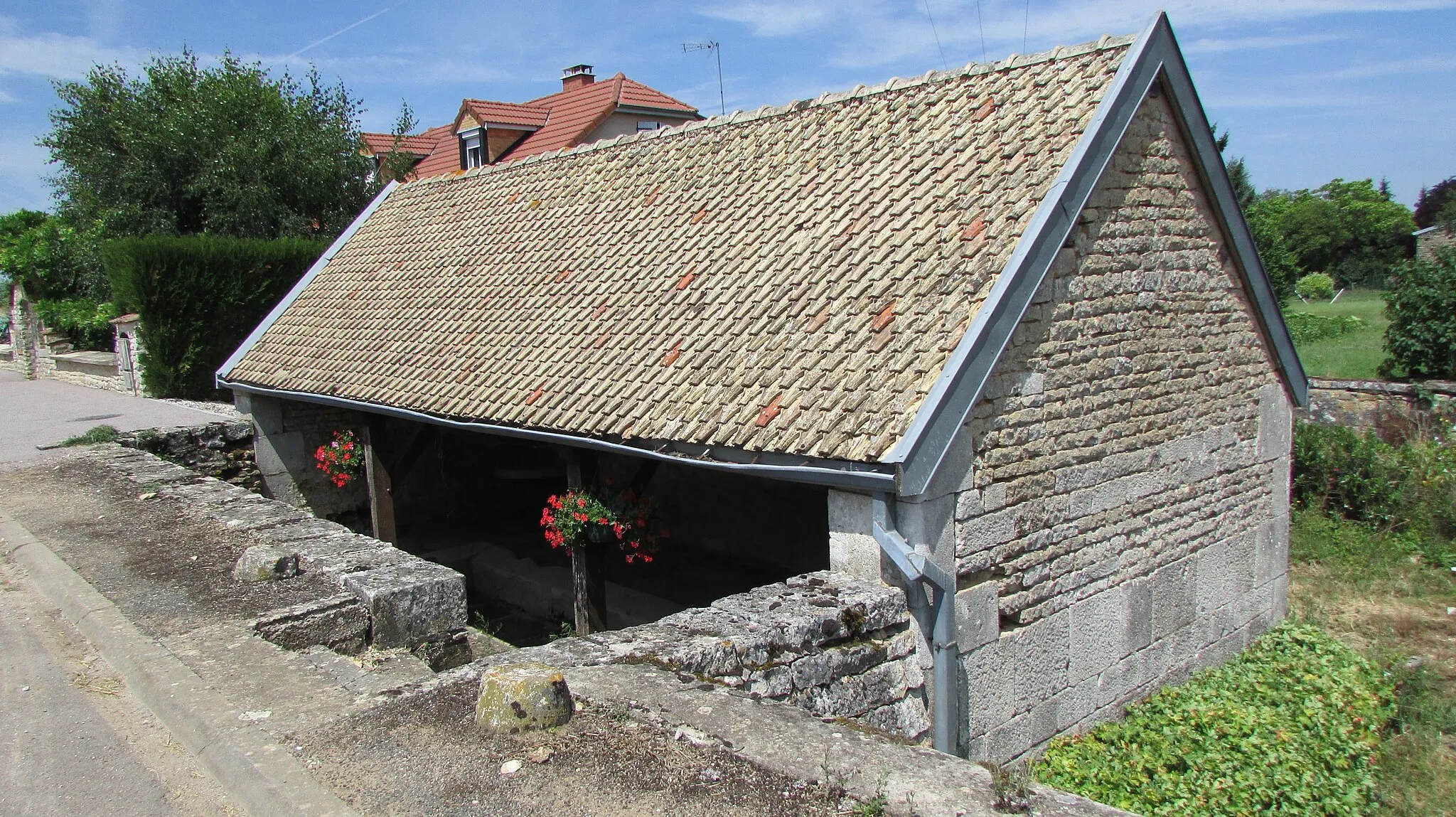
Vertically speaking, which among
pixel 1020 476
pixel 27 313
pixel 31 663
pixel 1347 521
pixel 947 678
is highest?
pixel 27 313

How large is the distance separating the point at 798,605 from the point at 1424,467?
10756 mm

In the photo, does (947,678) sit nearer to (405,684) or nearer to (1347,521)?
(405,684)

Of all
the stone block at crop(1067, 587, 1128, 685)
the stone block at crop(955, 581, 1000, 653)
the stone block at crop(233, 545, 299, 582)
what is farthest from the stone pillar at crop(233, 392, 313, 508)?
the stone block at crop(1067, 587, 1128, 685)

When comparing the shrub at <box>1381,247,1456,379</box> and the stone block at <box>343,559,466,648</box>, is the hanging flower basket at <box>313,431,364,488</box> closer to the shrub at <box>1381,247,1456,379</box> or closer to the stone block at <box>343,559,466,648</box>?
the stone block at <box>343,559,466,648</box>

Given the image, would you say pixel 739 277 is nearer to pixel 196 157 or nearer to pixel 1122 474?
pixel 1122 474

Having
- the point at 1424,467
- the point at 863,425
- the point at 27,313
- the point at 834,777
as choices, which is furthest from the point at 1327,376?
the point at 27,313

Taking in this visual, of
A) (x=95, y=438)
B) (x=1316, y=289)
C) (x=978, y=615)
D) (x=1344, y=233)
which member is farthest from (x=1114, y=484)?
(x=1344, y=233)

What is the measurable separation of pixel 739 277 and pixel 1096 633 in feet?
11.4

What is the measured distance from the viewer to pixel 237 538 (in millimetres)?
6348

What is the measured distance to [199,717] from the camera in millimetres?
3732

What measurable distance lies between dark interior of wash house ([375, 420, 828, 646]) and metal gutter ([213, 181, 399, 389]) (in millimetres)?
1928

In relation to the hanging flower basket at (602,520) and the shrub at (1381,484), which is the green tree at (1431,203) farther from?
the hanging flower basket at (602,520)

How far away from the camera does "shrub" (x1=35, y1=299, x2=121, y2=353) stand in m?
22.0

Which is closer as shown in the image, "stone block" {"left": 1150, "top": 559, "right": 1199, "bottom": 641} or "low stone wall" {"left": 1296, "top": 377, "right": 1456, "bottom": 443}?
"stone block" {"left": 1150, "top": 559, "right": 1199, "bottom": 641}
